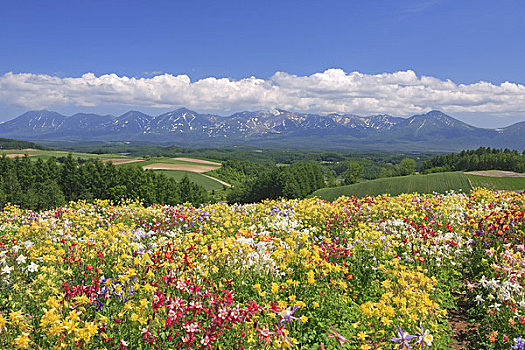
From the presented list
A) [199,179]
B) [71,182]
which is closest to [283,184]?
[71,182]

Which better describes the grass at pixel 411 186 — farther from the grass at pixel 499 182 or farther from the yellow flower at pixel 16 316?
the yellow flower at pixel 16 316

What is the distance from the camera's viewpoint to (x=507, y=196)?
1181 centimetres

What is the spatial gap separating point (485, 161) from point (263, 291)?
101 m

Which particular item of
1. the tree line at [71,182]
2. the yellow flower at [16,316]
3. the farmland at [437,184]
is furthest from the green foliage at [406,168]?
the yellow flower at [16,316]

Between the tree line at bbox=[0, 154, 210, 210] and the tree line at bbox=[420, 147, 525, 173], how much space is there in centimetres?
7923

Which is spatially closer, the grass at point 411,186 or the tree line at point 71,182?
the tree line at point 71,182

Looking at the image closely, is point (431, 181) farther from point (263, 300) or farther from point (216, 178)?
point (216, 178)

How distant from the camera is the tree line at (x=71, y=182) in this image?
4169 centimetres

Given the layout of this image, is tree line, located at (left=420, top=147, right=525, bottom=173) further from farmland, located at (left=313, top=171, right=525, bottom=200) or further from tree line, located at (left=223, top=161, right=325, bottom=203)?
tree line, located at (left=223, top=161, right=325, bottom=203)

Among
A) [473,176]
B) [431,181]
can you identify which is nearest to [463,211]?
[431,181]

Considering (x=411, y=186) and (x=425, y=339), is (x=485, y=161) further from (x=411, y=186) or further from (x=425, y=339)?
(x=425, y=339)

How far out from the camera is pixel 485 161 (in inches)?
3425

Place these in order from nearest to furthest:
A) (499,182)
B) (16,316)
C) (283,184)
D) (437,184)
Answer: (16,316), (437,184), (499,182), (283,184)

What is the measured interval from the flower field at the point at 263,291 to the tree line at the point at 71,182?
130ft
